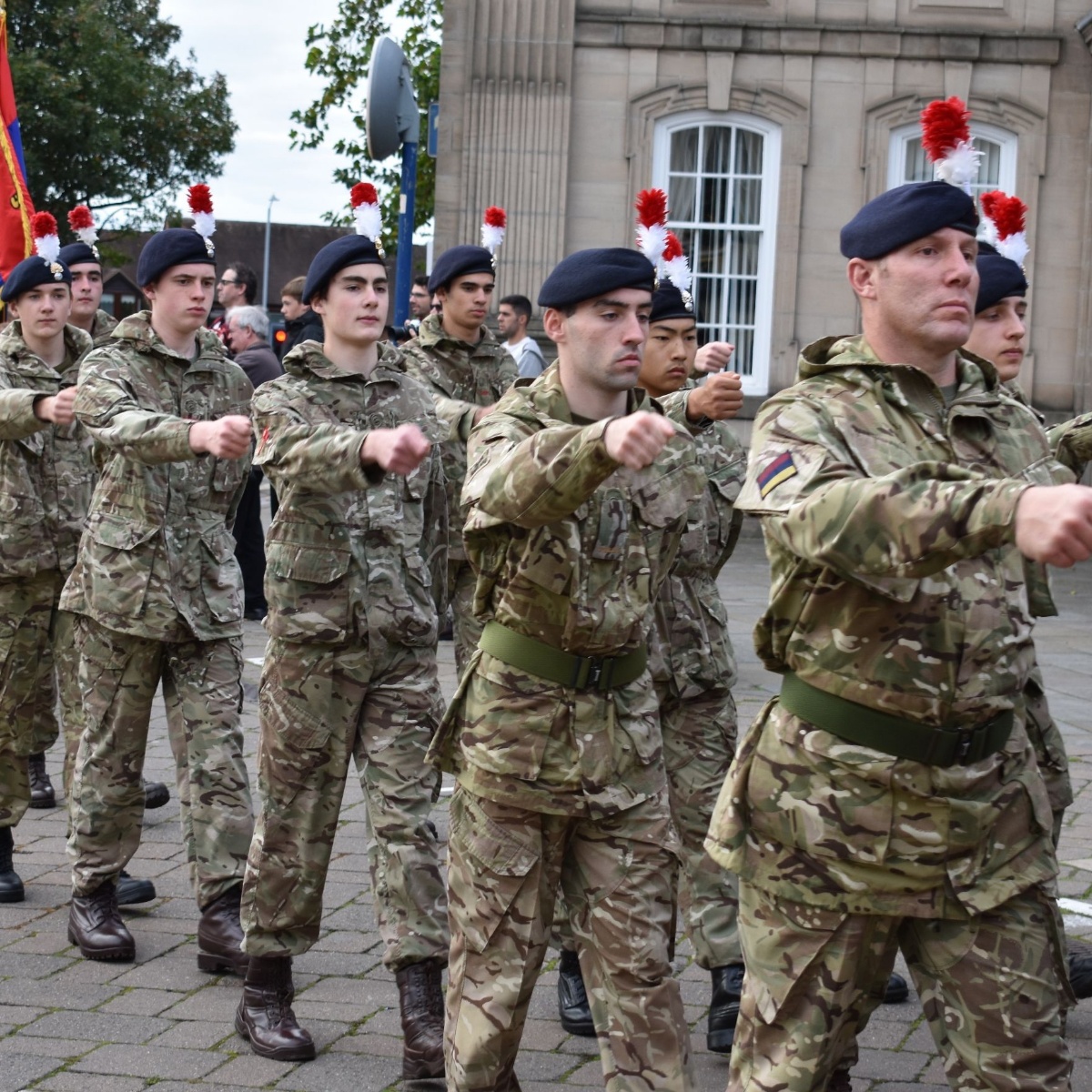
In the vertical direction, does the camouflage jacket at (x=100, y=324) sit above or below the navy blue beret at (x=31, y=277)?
below

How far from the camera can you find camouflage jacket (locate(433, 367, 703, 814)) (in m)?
4.14

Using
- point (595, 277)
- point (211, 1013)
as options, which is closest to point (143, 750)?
point (211, 1013)

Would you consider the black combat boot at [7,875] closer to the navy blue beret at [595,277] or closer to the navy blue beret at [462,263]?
the navy blue beret at [462,263]

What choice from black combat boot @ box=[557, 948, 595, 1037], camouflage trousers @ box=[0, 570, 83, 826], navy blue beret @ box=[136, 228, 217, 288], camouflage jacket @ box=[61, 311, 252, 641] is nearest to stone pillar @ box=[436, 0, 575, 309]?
camouflage trousers @ box=[0, 570, 83, 826]

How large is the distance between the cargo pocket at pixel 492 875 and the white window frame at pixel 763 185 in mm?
14433

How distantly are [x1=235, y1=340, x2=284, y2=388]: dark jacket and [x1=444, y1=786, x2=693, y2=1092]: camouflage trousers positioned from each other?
8042mm

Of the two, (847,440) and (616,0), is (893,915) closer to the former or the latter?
(847,440)

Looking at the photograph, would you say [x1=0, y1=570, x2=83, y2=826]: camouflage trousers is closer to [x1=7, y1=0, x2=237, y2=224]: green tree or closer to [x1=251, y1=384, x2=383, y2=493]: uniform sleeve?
[x1=251, y1=384, x2=383, y2=493]: uniform sleeve

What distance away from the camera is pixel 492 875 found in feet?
13.8

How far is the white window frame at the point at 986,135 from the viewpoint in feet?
60.3

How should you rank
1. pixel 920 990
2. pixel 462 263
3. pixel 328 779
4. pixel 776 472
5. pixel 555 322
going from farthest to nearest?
1. pixel 462 263
2. pixel 328 779
3. pixel 555 322
4. pixel 920 990
5. pixel 776 472

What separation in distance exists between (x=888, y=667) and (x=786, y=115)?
51.2 ft

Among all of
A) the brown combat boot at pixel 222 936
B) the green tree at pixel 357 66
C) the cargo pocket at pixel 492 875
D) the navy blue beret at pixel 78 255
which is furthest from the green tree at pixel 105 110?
the cargo pocket at pixel 492 875

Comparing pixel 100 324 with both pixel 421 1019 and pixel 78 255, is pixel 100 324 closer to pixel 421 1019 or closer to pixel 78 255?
pixel 78 255
